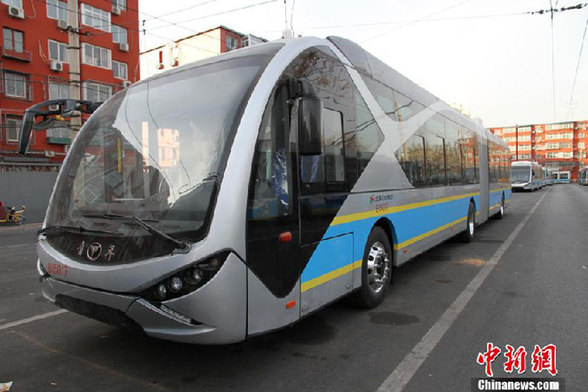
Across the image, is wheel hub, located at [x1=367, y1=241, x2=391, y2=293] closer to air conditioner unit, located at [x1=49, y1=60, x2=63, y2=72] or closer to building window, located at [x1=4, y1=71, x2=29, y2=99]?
building window, located at [x1=4, y1=71, x2=29, y2=99]

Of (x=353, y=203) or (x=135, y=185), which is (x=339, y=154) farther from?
(x=135, y=185)

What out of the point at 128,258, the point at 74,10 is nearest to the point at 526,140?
the point at 74,10

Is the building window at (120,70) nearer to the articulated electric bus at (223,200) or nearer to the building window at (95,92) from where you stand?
the building window at (95,92)

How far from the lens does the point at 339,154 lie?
13.3 feet

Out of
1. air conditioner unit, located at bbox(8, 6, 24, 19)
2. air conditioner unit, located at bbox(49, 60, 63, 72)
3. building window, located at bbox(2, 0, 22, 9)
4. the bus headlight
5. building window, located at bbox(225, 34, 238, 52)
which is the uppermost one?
building window, located at bbox(225, 34, 238, 52)

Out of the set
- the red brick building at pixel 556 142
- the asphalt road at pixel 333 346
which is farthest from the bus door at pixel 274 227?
the red brick building at pixel 556 142

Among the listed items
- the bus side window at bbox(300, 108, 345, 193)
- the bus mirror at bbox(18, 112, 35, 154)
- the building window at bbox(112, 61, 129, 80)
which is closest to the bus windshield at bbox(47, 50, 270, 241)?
the bus side window at bbox(300, 108, 345, 193)

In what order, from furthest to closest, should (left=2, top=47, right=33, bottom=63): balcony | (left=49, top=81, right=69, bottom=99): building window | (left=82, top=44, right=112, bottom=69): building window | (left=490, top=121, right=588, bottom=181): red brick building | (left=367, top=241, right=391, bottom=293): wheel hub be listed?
(left=490, top=121, right=588, bottom=181): red brick building < (left=82, top=44, right=112, bottom=69): building window < (left=49, top=81, right=69, bottom=99): building window < (left=2, top=47, right=33, bottom=63): balcony < (left=367, top=241, right=391, bottom=293): wheel hub

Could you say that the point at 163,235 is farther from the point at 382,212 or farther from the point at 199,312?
the point at 382,212

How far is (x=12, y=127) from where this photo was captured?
26.7 m

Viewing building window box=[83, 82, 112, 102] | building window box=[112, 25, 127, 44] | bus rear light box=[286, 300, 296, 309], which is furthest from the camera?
building window box=[112, 25, 127, 44]

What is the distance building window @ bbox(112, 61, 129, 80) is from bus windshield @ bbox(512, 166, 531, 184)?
3686 centimetres

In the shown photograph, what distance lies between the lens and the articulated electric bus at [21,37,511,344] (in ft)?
8.98

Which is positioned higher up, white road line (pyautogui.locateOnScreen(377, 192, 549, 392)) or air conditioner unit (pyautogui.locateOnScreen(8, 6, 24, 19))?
air conditioner unit (pyautogui.locateOnScreen(8, 6, 24, 19))
